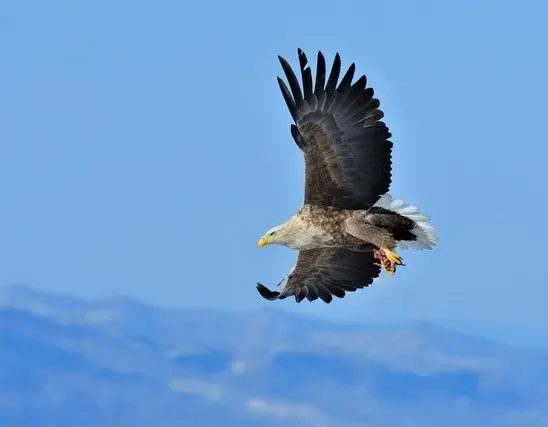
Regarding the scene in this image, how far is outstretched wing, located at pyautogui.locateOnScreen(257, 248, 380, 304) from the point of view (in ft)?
70.9

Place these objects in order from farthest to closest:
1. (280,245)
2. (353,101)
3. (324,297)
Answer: (324,297) < (280,245) < (353,101)

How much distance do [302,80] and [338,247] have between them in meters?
2.75

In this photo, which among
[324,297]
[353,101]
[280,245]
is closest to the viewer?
[353,101]

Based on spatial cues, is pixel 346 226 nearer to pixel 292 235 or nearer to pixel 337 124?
pixel 292 235

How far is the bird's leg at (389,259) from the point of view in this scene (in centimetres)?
1969

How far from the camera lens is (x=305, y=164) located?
19594 millimetres

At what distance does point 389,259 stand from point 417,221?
0.70m

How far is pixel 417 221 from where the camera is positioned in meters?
19.9

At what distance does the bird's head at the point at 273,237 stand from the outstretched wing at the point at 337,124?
43.8 inches

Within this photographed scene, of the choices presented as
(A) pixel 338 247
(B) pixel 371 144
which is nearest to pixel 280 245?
(A) pixel 338 247

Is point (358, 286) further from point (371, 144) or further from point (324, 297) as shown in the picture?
point (371, 144)

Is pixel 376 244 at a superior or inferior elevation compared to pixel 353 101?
inferior

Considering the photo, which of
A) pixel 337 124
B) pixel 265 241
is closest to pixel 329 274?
pixel 265 241

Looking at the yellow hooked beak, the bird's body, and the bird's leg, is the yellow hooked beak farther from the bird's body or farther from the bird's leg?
the bird's leg
